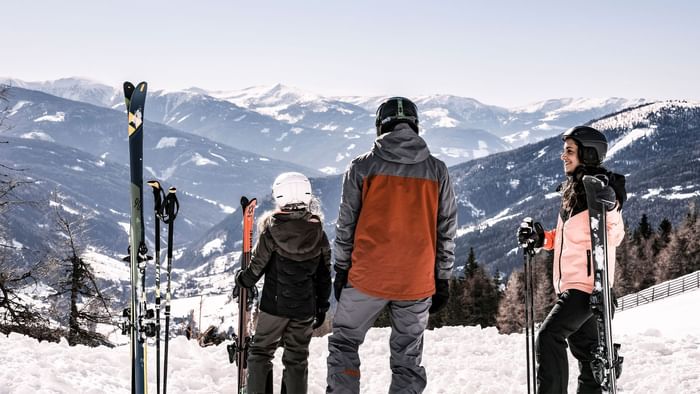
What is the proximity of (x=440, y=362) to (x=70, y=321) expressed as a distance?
47.3ft

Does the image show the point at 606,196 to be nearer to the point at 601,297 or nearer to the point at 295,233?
the point at 601,297

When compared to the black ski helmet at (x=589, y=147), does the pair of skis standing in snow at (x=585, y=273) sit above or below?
below

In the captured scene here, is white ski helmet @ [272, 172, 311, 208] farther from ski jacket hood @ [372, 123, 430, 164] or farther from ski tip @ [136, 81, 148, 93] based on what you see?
ski tip @ [136, 81, 148, 93]

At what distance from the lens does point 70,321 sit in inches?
706

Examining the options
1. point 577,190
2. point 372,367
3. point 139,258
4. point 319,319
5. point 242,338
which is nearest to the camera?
point 577,190

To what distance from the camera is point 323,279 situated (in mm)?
5195

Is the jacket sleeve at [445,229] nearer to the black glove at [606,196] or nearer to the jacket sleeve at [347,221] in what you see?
the jacket sleeve at [347,221]

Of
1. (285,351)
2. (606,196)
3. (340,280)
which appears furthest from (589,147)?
(285,351)

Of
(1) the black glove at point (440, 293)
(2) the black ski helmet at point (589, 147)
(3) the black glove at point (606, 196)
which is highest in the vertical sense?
(2) the black ski helmet at point (589, 147)

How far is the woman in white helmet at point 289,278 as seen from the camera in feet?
16.3

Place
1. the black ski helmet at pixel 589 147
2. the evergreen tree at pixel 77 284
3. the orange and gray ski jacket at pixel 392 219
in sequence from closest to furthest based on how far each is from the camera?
the orange and gray ski jacket at pixel 392 219 → the black ski helmet at pixel 589 147 → the evergreen tree at pixel 77 284

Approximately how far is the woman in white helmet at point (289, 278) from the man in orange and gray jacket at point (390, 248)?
800 mm

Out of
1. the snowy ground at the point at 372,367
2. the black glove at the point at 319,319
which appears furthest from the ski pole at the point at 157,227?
the black glove at the point at 319,319

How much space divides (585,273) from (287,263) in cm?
244
